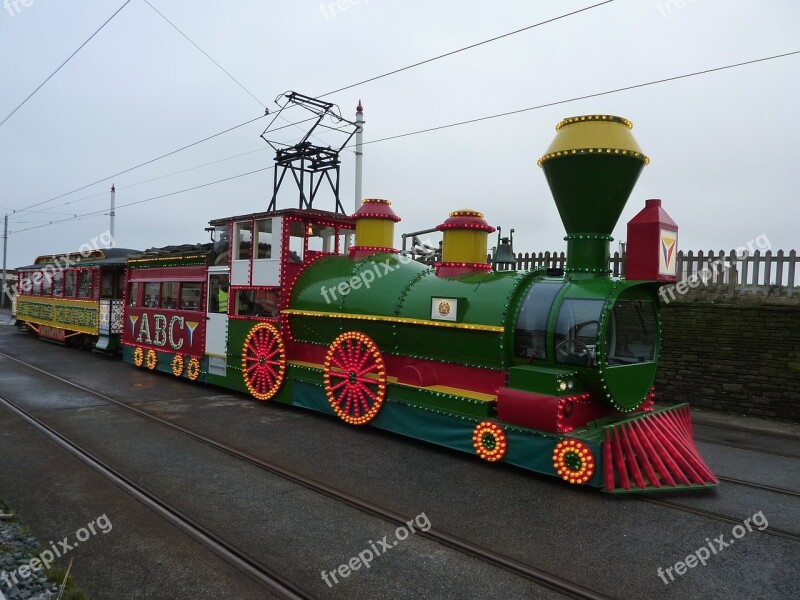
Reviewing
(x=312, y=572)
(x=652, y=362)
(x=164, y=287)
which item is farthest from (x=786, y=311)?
(x=164, y=287)

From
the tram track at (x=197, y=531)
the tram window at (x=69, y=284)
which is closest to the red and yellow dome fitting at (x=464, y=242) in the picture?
the tram track at (x=197, y=531)

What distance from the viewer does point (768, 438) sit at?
840 cm

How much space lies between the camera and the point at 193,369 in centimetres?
1147

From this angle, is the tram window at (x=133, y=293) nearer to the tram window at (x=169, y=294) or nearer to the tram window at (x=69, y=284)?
the tram window at (x=169, y=294)

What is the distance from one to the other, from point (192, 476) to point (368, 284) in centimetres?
390

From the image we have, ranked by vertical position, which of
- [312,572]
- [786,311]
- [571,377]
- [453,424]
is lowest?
[312,572]

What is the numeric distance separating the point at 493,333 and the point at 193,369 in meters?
7.40

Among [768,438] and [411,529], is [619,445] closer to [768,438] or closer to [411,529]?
[411,529]

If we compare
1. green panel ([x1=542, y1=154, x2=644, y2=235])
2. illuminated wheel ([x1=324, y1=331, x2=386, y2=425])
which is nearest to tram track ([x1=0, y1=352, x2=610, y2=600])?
illuminated wheel ([x1=324, y1=331, x2=386, y2=425])

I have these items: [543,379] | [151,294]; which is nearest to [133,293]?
[151,294]

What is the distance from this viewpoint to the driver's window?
6113 mm

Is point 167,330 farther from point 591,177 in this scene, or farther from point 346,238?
point 591,177

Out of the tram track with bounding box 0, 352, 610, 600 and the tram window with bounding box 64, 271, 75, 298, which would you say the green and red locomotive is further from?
the tram window with bounding box 64, 271, 75, 298

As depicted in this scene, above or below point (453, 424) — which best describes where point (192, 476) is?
below
